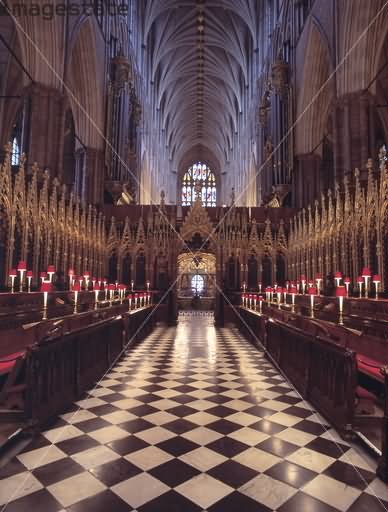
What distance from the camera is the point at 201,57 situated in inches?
1411

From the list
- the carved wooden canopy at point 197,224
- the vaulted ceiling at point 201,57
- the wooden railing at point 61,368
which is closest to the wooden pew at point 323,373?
the wooden railing at point 61,368

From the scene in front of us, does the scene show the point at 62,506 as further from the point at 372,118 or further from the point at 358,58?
the point at 358,58

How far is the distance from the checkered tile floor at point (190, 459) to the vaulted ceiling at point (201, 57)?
2999 cm

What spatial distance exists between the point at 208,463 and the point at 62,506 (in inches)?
46.1

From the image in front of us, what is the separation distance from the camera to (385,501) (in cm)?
246

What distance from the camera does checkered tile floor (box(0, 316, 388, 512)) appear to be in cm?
246

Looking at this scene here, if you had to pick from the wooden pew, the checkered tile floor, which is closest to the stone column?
the checkered tile floor

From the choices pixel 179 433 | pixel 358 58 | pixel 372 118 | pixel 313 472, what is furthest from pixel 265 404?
pixel 358 58

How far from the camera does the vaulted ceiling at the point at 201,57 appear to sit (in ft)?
95.2

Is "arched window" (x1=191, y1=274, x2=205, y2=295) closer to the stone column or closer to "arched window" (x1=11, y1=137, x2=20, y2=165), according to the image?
"arched window" (x1=11, y1=137, x2=20, y2=165)

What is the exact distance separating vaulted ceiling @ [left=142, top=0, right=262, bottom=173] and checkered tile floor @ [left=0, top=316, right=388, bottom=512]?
2999 cm

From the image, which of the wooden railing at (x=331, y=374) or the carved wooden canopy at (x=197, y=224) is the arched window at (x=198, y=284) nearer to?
the carved wooden canopy at (x=197, y=224)

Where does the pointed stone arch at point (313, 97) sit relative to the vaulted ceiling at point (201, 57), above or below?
below

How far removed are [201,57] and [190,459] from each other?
39305 millimetres
